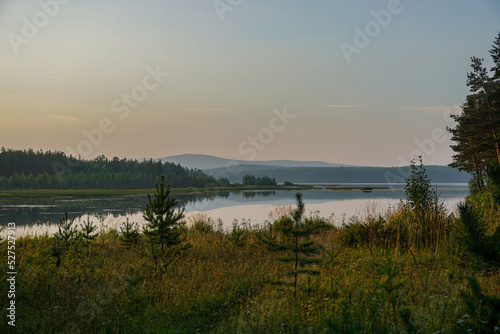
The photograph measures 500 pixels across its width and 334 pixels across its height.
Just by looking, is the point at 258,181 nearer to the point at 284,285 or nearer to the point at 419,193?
the point at 419,193

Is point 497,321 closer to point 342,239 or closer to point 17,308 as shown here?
point 17,308

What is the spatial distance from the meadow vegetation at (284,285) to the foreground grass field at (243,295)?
0.08 ft

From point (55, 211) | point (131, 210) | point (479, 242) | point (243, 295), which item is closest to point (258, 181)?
point (131, 210)

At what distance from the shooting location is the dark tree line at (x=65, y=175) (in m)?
82.2

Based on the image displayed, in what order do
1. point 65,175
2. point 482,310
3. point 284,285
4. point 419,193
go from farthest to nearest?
point 65,175
point 419,193
point 284,285
point 482,310

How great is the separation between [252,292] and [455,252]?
18.4ft

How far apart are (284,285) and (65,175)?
325 ft

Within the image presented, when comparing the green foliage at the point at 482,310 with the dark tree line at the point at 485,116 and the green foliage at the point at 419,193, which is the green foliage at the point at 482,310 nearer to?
the green foliage at the point at 419,193

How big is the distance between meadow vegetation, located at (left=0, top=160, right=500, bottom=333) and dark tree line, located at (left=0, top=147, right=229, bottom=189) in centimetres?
8095

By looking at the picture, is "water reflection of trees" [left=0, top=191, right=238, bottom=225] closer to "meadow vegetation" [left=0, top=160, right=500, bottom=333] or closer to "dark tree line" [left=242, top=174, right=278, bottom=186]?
"meadow vegetation" [left=0, top=160, right=500, bottom=333]

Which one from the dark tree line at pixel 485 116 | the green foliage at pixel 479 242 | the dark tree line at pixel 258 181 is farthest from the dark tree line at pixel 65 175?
the green foliage at pixel 479 242

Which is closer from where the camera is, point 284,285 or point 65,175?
point 284,285

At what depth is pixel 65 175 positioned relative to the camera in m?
93.9

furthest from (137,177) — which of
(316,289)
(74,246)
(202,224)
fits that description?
(316,289)
